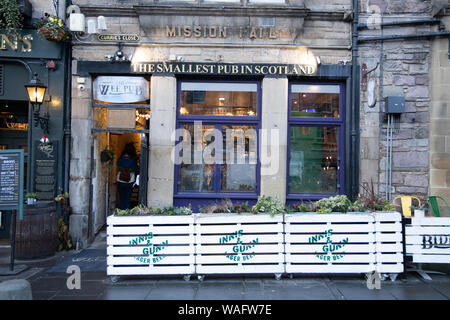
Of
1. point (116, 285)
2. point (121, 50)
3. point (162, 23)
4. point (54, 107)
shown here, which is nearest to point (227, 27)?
point (162, 23)

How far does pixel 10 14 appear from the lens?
7188 mm

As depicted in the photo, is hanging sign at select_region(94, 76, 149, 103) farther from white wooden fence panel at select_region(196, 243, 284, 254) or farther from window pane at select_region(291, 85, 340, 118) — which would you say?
white wooden fence panel at select_region(196, 243, 284, 254)

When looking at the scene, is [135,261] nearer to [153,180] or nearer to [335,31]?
[153,180]

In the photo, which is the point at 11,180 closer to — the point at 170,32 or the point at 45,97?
the point at 45,97

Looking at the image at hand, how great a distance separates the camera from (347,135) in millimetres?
7828

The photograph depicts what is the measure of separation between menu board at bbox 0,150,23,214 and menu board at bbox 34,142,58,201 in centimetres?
163

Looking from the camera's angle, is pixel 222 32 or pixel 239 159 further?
pixel 239 159

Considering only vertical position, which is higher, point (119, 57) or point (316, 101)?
point (119, 57)

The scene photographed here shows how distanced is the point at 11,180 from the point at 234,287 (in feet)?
13.9

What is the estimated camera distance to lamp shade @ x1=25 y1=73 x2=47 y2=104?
706 centimetres

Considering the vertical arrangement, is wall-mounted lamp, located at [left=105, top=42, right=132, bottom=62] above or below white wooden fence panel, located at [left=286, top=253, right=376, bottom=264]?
above

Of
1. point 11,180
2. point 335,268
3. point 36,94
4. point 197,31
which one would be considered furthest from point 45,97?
point 335,268

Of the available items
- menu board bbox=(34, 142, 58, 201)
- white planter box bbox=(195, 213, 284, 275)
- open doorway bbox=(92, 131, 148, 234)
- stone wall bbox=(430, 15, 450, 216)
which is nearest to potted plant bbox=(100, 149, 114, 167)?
open doorway bbox=(92, 131, 148, 234)
